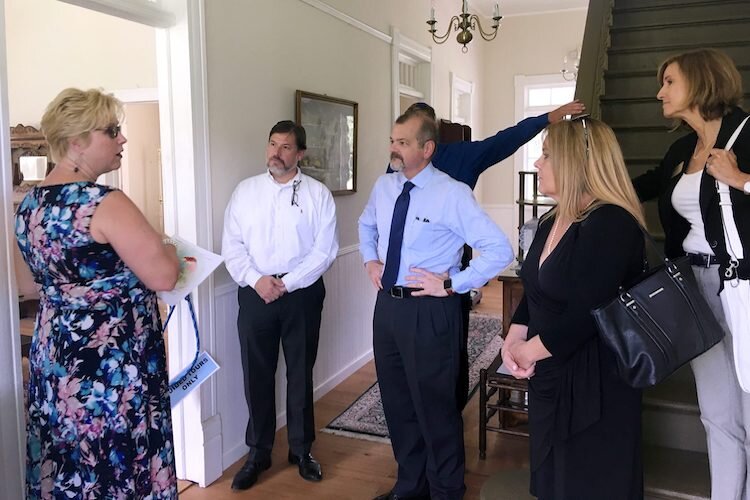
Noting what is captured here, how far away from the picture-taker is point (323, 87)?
399 cm

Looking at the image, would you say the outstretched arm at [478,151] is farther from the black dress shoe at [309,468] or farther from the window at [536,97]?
the window at [536,97]

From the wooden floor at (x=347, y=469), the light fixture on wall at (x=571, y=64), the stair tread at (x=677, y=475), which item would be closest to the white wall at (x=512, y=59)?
the light fixture on wall at (x=571, y=64)

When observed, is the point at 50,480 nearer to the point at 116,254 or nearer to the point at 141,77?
the point at 116,254

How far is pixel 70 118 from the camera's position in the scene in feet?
5.79

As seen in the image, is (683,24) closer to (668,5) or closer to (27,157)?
(668,5)

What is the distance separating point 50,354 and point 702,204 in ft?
6.35

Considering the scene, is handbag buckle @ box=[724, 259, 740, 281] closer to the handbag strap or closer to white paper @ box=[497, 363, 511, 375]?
the handbag strap

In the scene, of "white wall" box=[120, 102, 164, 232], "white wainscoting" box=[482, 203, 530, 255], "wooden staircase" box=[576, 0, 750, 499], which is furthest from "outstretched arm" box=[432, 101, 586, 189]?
"white wainscoting" box=[482, 203, 530, 255]

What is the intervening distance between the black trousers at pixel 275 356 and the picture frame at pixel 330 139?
103 cm

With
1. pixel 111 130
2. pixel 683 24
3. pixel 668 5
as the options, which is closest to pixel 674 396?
pixel 111 130

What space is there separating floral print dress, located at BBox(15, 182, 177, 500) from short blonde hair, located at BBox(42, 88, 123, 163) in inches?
5.2

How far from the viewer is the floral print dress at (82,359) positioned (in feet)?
5.74

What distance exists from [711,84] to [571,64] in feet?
20.1

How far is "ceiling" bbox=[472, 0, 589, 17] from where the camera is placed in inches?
314
